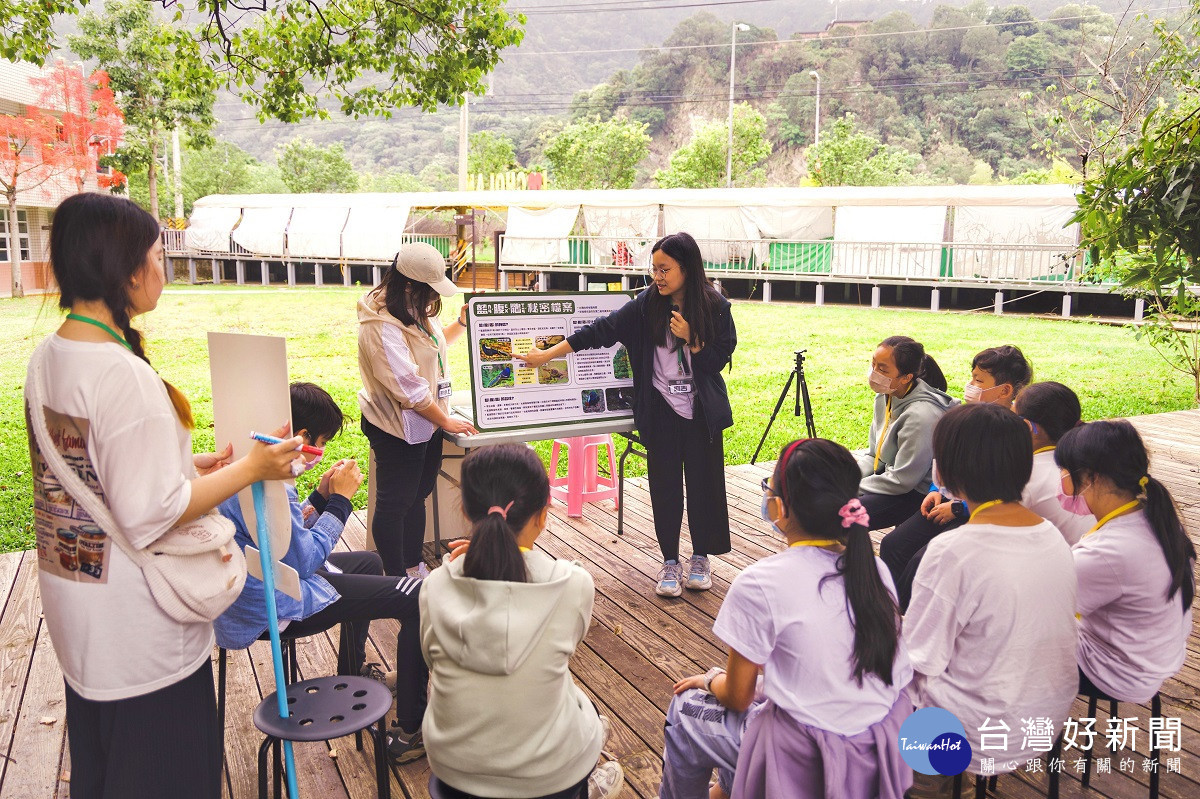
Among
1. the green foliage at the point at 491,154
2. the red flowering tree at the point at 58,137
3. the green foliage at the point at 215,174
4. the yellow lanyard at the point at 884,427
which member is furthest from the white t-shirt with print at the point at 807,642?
the green foliage at the point at 491,154

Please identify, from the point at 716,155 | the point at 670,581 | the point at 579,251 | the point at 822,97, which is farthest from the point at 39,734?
the point at 822,97

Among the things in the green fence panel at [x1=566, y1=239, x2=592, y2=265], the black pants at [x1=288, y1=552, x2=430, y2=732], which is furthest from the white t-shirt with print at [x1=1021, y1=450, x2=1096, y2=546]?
the green fence panel at [x1=566, y1=239, x2=592, y2=265]

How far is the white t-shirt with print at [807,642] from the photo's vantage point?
1.81m

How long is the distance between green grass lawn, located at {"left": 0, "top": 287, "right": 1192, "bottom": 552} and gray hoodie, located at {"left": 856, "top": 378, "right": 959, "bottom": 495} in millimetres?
3229

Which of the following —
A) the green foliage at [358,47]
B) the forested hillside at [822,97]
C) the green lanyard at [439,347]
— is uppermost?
the forested hillside at [822,97]

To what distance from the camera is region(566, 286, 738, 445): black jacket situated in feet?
12.5

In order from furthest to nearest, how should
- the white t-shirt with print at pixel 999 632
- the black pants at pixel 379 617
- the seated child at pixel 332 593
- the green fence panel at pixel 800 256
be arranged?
1. the green fence panel at pixel 800 256
2. the black pants at pixel 379 617
3. the seated child at pixel 332 593
4. the white t-shirt with print at pixel 999 632

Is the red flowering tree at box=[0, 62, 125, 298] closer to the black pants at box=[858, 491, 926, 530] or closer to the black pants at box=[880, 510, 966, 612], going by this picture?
the black pants at box=[858, 491, 926, 530]

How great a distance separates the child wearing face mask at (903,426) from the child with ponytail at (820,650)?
1583mm

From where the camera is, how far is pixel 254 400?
74.9 inches

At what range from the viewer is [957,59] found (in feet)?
223

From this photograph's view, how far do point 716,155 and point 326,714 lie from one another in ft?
126

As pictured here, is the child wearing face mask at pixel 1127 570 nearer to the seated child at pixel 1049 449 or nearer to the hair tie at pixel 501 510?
the seated child at pixel 1049 449

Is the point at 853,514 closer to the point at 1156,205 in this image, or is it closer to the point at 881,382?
the point at 1156,205
